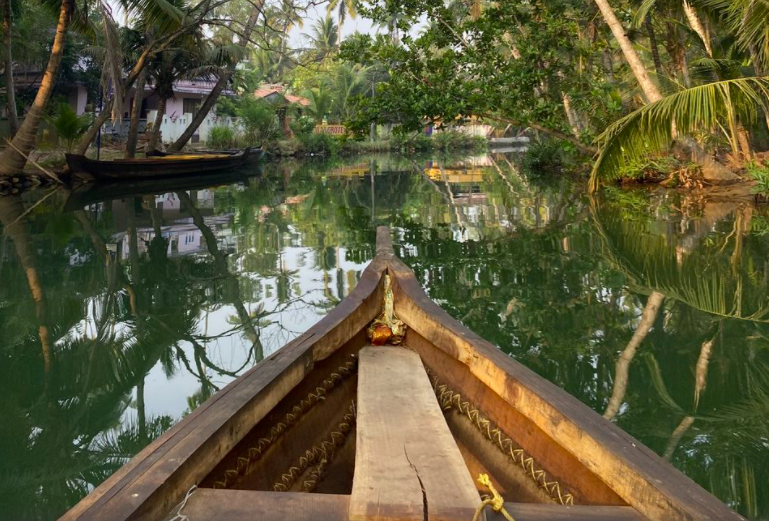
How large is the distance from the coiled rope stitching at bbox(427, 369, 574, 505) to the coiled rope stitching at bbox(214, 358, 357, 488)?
16.4 inches

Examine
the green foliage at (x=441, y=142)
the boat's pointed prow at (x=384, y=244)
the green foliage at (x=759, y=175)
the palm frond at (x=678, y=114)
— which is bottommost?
the boat's pointed prow at (x=384, y=244)

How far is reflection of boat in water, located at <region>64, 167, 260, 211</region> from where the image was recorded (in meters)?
13.9

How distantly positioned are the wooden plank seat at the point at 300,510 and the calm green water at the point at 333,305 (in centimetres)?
147

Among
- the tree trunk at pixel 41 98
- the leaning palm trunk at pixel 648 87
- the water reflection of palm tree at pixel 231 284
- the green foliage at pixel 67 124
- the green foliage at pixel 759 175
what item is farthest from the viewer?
the green foliage at pixel 67 124

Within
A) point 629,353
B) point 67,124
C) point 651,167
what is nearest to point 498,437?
point 629,353

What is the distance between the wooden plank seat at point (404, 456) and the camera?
1607mm

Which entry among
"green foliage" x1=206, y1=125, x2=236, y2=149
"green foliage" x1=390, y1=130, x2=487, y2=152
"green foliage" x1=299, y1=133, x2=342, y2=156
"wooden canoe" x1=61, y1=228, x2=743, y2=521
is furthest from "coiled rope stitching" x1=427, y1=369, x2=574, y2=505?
"green foliage" x1=390, y1=130, x2=487, y2=152

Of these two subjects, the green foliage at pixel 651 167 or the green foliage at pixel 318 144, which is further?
the green foliage at pixel 318 144

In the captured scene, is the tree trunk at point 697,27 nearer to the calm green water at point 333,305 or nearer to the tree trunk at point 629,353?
the calm green water at point 333,305

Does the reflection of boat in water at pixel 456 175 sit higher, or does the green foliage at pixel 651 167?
the reflection of boat in water at pixel 456 175

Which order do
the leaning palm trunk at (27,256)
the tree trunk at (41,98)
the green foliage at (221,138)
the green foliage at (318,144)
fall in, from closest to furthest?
1. the leaning palm trunk at (27,256)
2. the tree trunk at (41,98)
3. the green foliage at (221,138)
4. the green foliage at (318,144)

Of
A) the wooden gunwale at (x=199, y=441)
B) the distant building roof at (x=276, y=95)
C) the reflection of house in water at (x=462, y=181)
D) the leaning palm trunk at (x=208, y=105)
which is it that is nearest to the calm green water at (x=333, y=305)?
the wooden gunwale at (x=199, y=441)

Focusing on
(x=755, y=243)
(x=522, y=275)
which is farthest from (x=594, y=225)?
(x=522, y=275)

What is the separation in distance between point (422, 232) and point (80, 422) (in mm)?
7171
